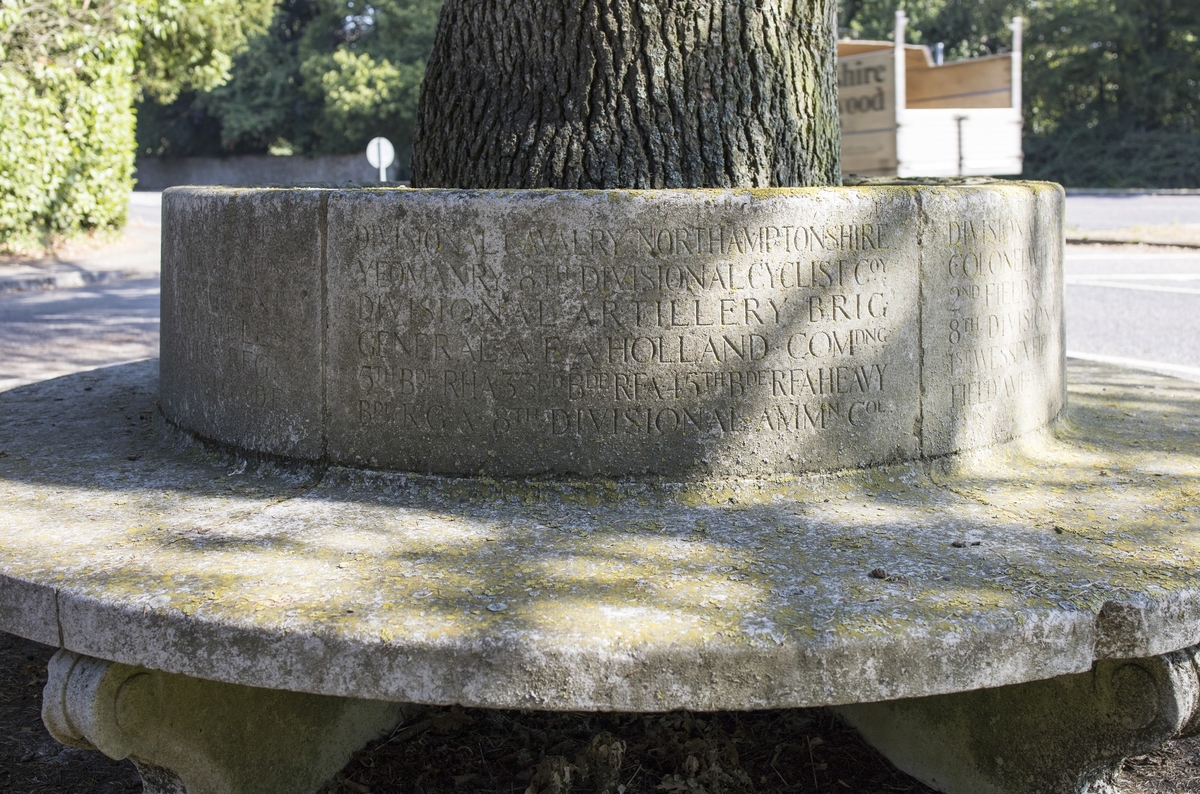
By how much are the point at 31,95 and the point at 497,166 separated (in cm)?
1232

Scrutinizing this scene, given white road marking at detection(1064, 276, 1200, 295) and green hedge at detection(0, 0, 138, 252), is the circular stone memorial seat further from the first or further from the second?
green hedge at detection(0, 0, 138, 252)

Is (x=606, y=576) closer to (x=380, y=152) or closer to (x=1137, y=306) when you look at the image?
(x=1137, y=306)

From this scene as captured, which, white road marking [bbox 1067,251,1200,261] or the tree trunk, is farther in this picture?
white road marking [bbox 1067,251,1200,261]

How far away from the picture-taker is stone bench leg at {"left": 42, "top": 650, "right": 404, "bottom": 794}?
254 cm

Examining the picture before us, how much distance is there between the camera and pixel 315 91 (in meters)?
40.0

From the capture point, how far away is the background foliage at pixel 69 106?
1412 centimetres

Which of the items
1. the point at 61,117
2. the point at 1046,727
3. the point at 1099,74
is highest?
the point at 1099,74

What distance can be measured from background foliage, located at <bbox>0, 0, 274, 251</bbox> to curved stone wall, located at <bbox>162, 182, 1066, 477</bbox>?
39.9 ft

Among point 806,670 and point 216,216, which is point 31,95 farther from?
point 806,670

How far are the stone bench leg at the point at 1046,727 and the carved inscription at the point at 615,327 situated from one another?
0.81 m

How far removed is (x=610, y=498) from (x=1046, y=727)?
122cm

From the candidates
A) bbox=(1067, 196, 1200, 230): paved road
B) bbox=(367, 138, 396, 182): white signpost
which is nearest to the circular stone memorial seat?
bbox=(367, 138, 396, 182): white signpost

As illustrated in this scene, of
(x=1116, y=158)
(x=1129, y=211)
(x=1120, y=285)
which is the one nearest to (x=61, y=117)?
(x=1120, y=285)

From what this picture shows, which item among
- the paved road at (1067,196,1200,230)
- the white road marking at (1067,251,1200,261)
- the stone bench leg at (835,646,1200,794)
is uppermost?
the paved road at (1067,196,1200,230)
